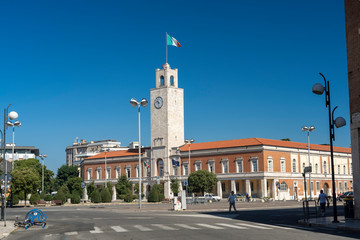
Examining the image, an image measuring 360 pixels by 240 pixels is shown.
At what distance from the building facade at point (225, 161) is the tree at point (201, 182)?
4575 millimetres

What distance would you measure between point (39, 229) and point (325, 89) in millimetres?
15617

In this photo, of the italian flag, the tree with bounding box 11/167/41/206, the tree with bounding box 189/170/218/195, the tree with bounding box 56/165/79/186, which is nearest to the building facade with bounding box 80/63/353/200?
the tree with bounding box 189/170/218/195

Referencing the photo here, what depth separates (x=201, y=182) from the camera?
81.9m

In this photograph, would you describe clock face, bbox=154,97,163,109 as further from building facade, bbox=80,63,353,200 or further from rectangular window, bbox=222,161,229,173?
rectangular window, bbox=222,161,229,173

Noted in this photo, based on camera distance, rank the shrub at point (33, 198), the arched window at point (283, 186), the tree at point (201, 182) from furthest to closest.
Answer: the arched window at point (283, 186)
the tree at point (201, 182)
the shrub at point (33, 198)

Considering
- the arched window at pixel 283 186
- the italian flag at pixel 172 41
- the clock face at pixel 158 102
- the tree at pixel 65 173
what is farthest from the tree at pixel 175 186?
the tree at pixel 65 173

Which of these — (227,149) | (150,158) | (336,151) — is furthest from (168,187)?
(336,151)

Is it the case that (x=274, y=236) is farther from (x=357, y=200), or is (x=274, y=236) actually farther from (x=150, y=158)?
(x=150, y=158)

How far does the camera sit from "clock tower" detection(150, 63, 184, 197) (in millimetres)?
96750

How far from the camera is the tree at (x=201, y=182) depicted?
81875mm

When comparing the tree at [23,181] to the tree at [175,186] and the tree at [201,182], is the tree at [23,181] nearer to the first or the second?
the tree at [201,182]

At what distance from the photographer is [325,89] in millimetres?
23969

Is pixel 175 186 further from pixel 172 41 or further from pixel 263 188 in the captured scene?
pixel 172 41

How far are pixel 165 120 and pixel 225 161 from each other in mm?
15930
